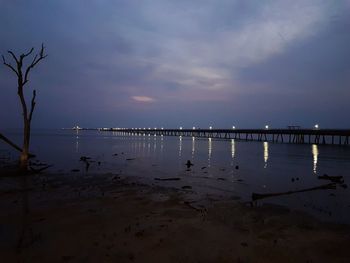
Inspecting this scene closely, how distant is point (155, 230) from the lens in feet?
25.0

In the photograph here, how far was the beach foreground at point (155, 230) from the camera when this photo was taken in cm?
613

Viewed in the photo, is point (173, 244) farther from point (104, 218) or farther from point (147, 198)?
point (147, 198)

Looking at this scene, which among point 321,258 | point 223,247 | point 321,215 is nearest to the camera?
point 321,258

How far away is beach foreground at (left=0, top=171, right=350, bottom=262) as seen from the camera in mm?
6129

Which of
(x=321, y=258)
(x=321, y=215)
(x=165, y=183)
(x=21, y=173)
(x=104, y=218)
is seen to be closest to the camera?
(x=321, y=258)

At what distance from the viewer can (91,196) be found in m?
11.8

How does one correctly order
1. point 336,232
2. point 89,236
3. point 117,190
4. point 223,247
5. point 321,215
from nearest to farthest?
point 223,247, point 89,236, point 336,232, point 321,215, point 117,190

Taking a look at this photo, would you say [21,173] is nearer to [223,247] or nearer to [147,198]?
[147,198]

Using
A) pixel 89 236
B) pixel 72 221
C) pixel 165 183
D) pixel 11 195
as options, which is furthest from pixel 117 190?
pixel 89 236

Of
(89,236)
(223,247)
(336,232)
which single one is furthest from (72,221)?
(336,232)

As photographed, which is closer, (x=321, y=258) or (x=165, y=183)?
(x=321, y=258)

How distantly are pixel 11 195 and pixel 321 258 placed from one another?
433 inches

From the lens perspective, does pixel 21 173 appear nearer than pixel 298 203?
No

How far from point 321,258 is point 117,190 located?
9050 millimetres
